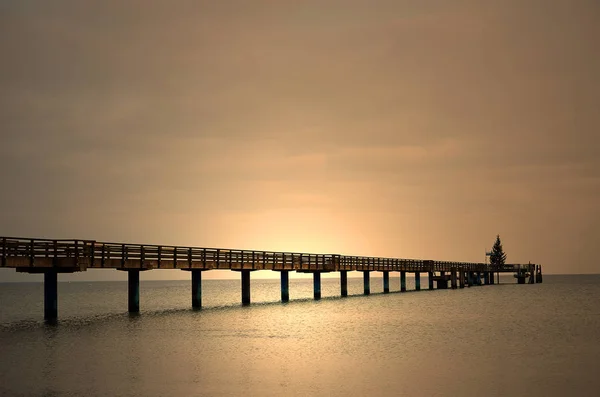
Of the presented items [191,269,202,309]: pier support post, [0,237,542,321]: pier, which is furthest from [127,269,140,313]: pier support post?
[191,269,202,309]: pier support post

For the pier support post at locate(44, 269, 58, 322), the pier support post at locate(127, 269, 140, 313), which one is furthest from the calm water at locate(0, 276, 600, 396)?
the pier support post at locate(127, 269, 140, 313)

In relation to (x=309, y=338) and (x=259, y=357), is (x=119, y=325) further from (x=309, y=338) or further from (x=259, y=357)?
(x=259, y=357)

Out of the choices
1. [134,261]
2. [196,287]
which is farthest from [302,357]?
[196,287]

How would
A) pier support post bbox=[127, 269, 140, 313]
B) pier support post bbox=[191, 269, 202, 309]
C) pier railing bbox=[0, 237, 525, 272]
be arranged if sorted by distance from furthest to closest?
pier support post bbox=[191, 269, 202, 309] < pier support post bbox=[127, 269, 140, 313] < pier railing bbox=[0, 237, 525, 272]

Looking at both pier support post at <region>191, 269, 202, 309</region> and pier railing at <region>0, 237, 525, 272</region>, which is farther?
pier support post at <region>191, 269, 202, 309</region>

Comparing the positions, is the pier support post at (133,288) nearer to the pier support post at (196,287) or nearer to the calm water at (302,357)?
the calm water at (302,357)

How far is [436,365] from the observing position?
31.1 meters

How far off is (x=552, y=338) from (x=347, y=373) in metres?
17.6

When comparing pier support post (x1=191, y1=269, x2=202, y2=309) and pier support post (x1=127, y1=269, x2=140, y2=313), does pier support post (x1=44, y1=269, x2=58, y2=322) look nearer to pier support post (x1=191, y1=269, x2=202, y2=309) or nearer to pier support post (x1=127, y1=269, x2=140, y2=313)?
pier support post (x1=127, y1=269, x2=140, y2=313)

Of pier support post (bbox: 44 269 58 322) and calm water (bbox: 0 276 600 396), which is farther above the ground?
pier support post (bbox: 44 269 58 322)

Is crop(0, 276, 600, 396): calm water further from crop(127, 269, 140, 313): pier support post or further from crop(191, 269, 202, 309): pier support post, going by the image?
crop(191, 269, 202, 309): pier support post

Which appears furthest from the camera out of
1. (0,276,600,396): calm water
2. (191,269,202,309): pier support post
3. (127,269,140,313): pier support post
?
(191,269,202,309): pier support post

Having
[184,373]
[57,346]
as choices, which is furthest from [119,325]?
[184,373]

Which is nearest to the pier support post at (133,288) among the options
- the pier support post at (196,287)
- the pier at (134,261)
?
the pier at (134,261)
